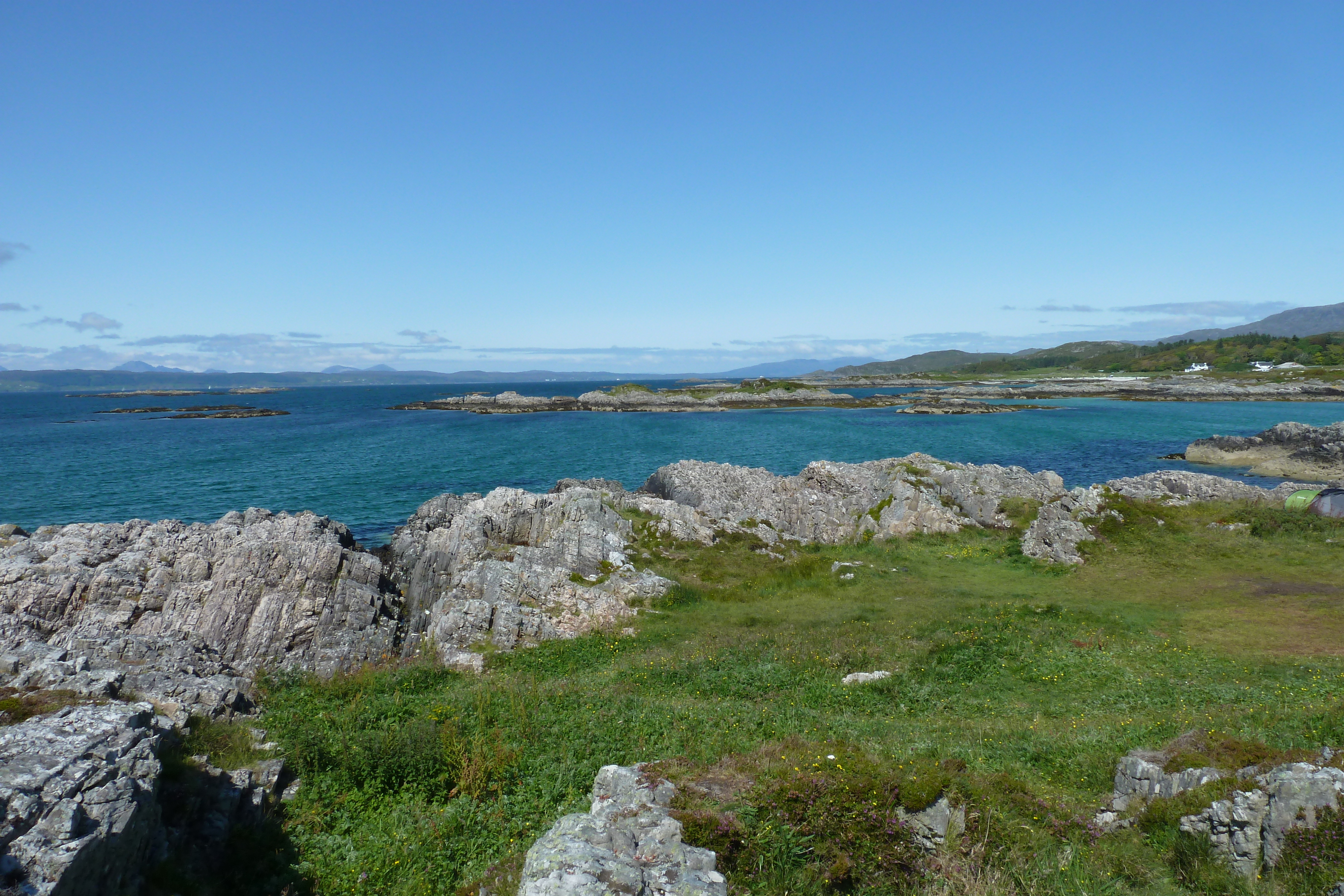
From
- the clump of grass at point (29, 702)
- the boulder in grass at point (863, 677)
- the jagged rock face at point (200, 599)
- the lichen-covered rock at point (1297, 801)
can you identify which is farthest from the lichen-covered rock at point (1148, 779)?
the jagged rock face at point (200, 599)

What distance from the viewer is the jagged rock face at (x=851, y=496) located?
127ft

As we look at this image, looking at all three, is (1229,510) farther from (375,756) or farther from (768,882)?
(375,756)

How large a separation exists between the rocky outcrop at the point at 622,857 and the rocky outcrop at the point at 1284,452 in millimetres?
79406

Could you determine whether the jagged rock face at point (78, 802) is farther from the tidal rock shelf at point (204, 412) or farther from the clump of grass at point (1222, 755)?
the tidal rock shelf at point (204, 412)

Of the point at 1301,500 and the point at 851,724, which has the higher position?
the point at 1301,500

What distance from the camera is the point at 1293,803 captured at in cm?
983

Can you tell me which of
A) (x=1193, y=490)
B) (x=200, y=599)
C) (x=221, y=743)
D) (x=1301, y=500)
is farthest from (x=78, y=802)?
(x=1193, y=490)

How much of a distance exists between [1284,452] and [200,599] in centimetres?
9162

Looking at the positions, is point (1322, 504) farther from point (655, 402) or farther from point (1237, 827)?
point (655, 402)

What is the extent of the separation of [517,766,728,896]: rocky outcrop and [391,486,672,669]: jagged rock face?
41.7ft

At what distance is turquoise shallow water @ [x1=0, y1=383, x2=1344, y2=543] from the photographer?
5772 cm

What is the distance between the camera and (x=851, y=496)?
136ft

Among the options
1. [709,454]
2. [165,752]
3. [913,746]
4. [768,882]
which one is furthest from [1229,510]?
[709,454]

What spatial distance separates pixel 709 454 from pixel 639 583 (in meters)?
59.7
